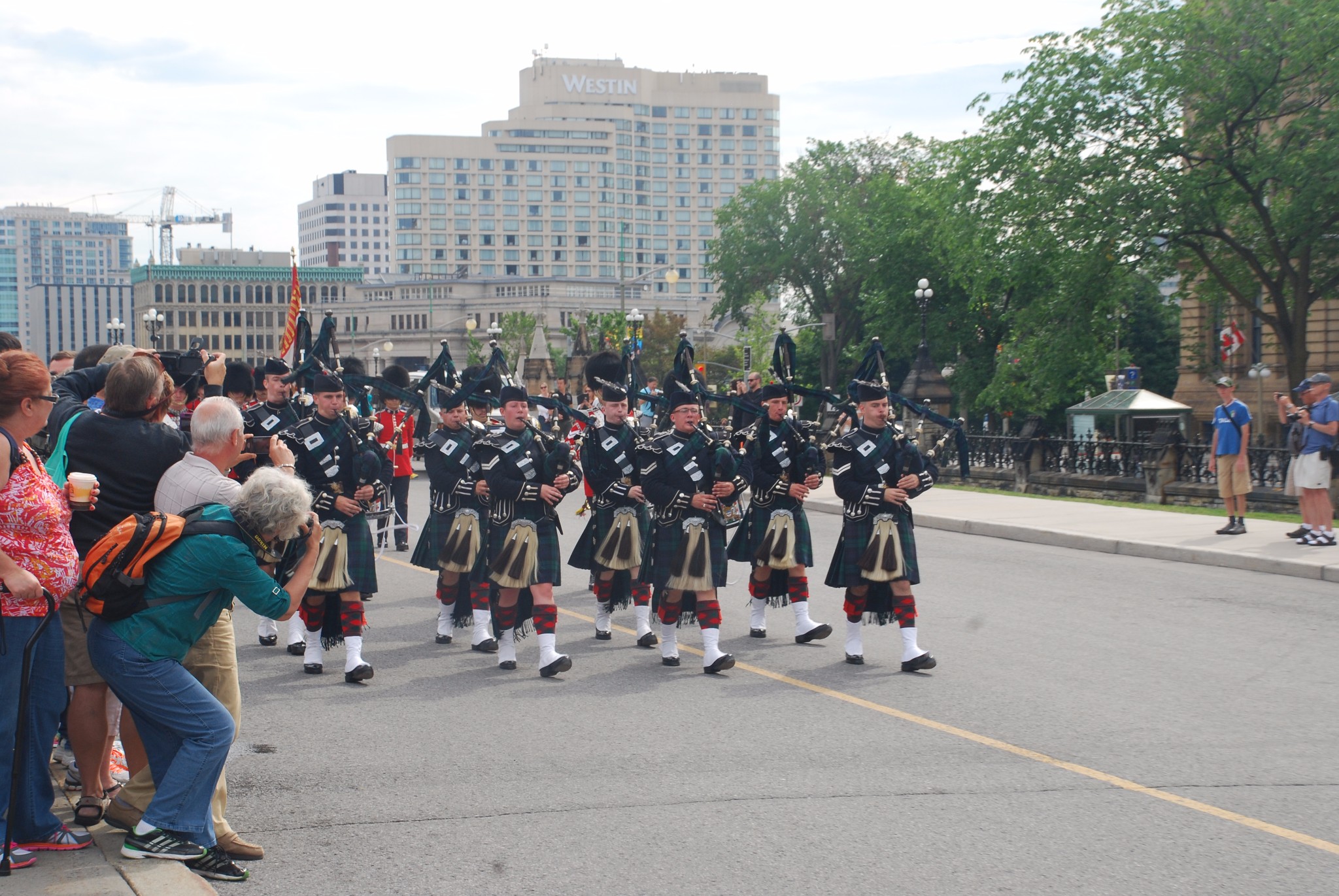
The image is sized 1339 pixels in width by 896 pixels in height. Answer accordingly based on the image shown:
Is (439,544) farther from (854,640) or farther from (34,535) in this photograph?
(34,535)

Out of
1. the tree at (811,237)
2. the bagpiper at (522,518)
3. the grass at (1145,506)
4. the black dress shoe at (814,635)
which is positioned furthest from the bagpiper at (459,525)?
the tree at (811,237)

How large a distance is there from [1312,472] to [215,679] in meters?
14.1

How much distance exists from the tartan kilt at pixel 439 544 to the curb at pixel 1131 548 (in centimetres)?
913

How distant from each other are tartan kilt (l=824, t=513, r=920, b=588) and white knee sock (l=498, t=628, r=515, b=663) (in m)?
2.35

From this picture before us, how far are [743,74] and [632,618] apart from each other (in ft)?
644

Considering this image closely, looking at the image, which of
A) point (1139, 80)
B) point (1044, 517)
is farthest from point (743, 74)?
point (1044, 517)

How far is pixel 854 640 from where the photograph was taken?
31.9 ft

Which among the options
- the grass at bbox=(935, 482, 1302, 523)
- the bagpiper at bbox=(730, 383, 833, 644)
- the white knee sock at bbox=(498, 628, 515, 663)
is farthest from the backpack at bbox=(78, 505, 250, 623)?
the grass at bbox=(935, 482, 1302, 523)

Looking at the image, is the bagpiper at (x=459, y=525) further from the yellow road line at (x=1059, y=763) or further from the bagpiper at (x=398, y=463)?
the bagpiper at (x=398, y=463)

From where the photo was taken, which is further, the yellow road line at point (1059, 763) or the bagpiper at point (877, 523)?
the bagpiper at point (877, 523)

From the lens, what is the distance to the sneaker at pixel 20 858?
499 cm

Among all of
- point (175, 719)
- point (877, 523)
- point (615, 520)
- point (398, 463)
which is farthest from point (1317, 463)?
point (175, 719)

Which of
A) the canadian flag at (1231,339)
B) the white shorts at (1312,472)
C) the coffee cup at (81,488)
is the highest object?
the canadian flag at (1231,339)

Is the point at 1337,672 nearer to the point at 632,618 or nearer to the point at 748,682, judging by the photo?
the point at 748,682
